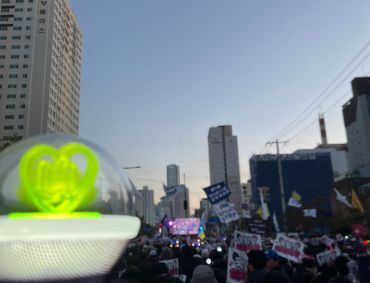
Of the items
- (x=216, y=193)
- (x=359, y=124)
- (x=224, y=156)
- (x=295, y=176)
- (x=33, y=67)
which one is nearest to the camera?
(x=216, y=193)

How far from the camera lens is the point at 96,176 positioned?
1.45 metres

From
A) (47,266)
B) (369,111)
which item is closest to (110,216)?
(47,266)

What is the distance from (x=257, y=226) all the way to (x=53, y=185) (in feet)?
41.3

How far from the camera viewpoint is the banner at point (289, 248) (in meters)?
9.76

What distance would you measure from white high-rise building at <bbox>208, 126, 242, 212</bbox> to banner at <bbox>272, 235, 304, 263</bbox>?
128 meters

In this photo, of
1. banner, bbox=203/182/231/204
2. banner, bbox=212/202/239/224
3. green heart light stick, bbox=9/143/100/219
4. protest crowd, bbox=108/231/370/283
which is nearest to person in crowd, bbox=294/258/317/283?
protest crowd, bbox=108/231/370/283

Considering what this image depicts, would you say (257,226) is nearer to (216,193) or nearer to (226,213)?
(226,213)

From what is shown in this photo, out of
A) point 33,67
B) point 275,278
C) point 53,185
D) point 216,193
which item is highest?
point 33,67

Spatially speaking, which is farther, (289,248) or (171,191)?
(171,191)

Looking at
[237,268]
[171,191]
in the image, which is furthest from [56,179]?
[171,191]

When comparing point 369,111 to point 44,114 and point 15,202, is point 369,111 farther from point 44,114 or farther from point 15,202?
point 15,202

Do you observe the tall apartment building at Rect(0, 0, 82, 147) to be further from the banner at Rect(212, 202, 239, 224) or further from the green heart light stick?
the green heart light stick

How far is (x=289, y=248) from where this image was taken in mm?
9922

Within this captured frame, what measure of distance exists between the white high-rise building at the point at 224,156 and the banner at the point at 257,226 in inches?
4886
